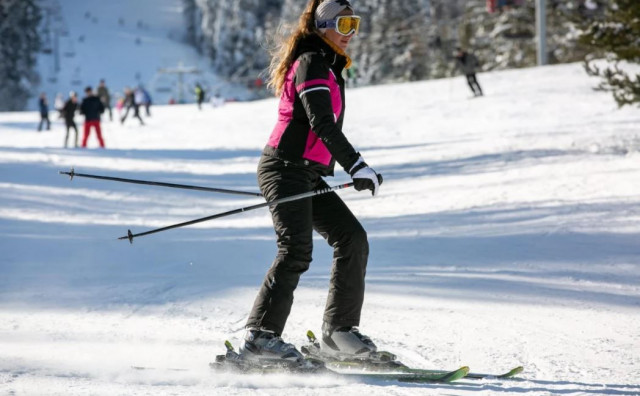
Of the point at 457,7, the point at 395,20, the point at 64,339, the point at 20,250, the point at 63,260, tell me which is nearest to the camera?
the point at 64,339

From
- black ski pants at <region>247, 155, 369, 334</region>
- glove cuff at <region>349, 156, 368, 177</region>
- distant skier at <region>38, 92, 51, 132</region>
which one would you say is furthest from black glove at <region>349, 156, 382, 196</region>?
distant skier at <region>38, 92, 51, 132</region>

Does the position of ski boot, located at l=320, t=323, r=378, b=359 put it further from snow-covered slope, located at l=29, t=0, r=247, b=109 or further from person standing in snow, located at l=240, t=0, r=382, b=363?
snow-covered slope, located at l=29, t=0, r=247, b=109

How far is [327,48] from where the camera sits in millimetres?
4172

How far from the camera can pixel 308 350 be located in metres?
4.58

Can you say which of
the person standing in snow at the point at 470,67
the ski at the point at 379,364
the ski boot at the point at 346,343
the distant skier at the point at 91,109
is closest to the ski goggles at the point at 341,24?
the ski boot at the point at 346,343

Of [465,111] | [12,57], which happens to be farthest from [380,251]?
[12,57]

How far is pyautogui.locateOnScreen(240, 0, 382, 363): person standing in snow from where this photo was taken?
415cm

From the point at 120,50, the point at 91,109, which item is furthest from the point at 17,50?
the point at 91,109

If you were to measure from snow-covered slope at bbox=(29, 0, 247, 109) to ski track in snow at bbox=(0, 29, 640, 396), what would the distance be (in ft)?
208

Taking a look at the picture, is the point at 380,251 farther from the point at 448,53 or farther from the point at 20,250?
the point at 448,53

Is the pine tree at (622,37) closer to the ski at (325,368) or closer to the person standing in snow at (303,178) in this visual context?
the person standing in snow at (303,178)

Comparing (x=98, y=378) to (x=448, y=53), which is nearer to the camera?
(x=98, y=378)

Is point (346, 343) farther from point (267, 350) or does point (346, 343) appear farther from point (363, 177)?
point (363, 177)

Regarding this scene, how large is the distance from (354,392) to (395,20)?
64789mm
